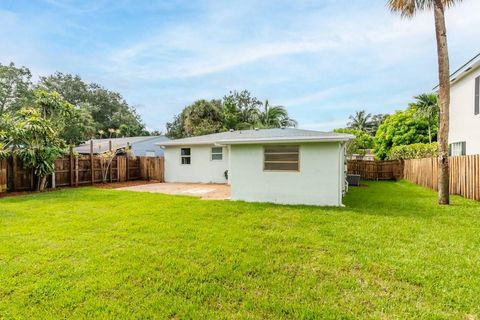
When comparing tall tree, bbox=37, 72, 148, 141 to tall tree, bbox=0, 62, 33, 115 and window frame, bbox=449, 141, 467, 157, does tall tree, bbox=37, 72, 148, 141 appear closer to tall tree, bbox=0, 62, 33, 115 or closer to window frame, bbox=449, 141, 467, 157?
tall tree, bbox=0, 62, 33, 115

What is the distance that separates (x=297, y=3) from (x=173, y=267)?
10.6 metres

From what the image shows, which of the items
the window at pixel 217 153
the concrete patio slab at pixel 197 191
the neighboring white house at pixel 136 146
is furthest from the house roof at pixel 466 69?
the neighboring white house at pixel 136 146

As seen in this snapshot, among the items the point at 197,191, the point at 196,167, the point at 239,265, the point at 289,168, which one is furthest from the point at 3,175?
the point at 239,265

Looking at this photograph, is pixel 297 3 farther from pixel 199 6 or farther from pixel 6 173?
pixel 6 173

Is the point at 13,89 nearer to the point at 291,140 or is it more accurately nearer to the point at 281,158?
the point at 281,158

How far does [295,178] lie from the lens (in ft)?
29.1

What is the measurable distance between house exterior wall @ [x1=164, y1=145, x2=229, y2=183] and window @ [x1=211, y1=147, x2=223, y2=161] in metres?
0.18

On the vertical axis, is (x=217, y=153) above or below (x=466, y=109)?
below

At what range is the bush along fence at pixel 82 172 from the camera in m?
11.3

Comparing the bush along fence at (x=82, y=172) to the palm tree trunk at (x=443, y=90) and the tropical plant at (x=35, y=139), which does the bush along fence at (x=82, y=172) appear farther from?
the palm tree trunk at (x=443, y=90)

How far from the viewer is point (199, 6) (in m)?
10.8

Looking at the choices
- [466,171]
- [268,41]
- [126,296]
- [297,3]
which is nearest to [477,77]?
[466,171]

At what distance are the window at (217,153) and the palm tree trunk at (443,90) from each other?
10164mm

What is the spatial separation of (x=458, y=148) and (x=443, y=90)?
5.81m
